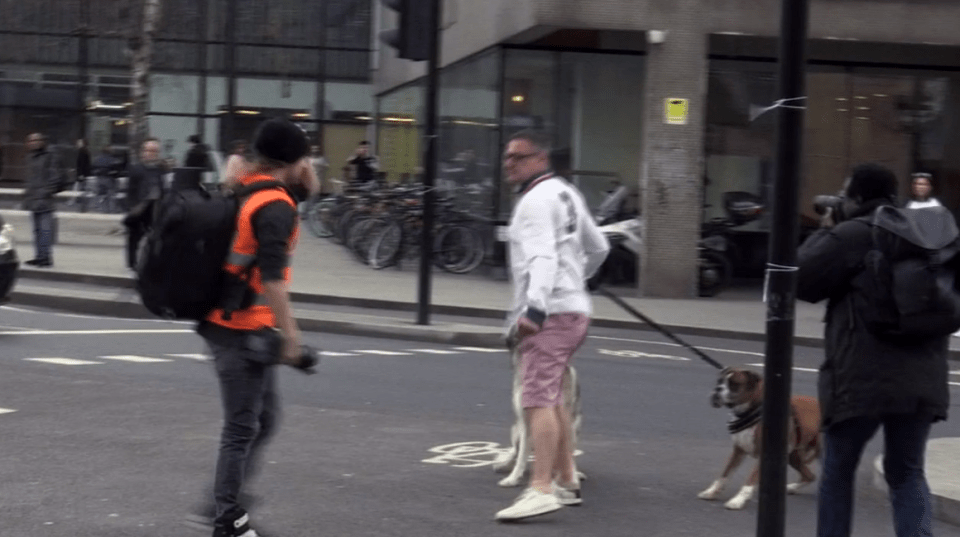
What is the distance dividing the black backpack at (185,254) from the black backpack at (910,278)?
8.20ft

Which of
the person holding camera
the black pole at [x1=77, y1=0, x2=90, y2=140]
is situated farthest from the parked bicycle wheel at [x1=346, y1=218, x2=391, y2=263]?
the black pole at [x1=77, y1=0, x2=90, y2=140]

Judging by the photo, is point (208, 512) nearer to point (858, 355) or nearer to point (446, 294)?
point (858, 355)

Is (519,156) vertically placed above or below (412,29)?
below

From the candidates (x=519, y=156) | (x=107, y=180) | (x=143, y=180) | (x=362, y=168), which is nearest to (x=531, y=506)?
(x=519, y=156)

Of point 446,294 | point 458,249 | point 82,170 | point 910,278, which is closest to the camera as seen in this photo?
point 910,278

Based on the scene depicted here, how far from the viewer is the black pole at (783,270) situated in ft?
16.4

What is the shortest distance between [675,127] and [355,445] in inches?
485

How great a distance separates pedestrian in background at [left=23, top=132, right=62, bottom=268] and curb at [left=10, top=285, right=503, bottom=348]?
2.98 m

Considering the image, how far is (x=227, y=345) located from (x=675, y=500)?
9.24 feet

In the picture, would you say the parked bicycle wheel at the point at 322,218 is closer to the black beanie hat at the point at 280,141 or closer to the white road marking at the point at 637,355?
the white road marking at the point at 637,355

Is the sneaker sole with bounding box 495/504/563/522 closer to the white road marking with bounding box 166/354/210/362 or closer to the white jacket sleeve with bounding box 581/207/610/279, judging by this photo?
the white jacket sleeve with bounding box 581/207/610/279

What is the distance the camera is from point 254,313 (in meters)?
5.93

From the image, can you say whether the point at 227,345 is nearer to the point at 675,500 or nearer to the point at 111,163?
the point at 675,500

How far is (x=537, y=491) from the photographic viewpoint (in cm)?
690
